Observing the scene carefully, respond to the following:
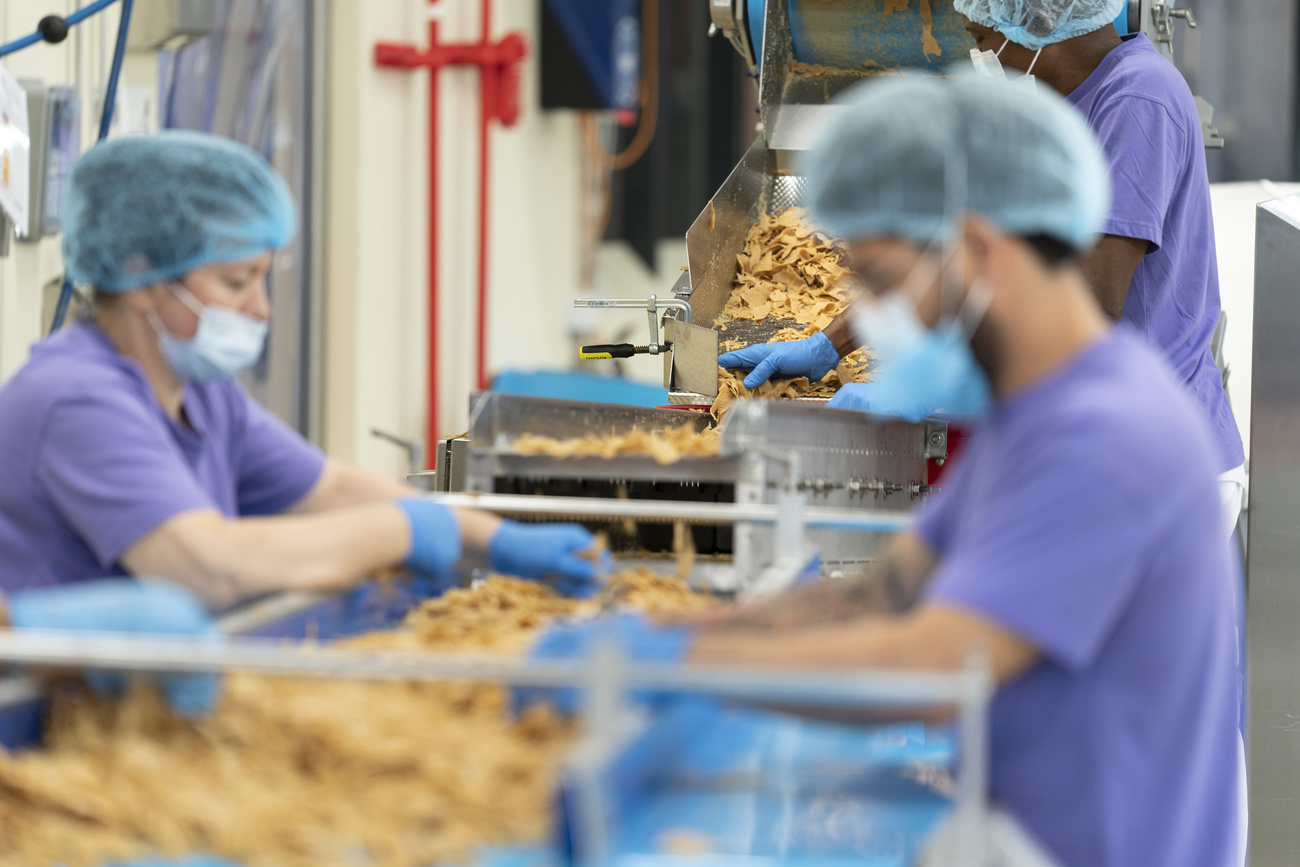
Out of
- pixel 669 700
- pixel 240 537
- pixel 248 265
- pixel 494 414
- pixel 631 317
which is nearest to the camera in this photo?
pixel 669 700

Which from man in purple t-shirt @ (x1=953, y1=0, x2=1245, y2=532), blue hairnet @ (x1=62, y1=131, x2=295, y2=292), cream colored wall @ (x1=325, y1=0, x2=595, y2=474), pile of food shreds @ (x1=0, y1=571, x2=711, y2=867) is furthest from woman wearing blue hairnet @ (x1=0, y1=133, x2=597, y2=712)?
cream colored wall @ (x1=325, y1=0, x2=595, y2=474)

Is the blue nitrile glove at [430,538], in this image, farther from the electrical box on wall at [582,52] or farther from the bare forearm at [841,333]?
the electrical box on wall at [582,52]

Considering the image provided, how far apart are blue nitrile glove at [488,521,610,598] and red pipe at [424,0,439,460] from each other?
397cm

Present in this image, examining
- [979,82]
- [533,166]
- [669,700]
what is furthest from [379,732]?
[533,166]

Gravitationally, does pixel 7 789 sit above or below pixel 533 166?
below

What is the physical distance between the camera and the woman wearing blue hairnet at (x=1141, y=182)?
266 centimetres

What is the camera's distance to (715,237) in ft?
11.6

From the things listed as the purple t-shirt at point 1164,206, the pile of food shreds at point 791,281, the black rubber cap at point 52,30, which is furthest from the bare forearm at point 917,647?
the black rubber cap at point 52,30

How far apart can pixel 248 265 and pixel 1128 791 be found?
1.26 metres

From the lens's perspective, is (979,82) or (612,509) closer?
(979,82)

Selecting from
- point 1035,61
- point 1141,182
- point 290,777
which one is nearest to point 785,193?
point 1035,61

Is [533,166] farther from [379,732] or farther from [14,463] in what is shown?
[379,732]

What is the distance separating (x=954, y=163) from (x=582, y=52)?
6.07 metres

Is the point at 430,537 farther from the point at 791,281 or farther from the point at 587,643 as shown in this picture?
the point at 791,281
